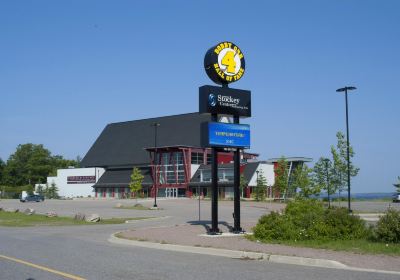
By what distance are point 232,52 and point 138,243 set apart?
8.66 meters

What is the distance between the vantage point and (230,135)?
20.2 m

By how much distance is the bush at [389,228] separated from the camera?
1445 centimetres

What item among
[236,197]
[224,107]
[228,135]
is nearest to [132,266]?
[236,197]

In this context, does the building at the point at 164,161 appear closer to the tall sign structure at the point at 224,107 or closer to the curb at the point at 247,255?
the tall sign structure at the point at 224,107

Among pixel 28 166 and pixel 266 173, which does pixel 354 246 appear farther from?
pixel 28 166

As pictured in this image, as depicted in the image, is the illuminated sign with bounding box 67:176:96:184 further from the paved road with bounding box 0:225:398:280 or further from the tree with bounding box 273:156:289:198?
the paved road with bounding box 0:225:398:280

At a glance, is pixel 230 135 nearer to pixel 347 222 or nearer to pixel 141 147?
pixel 347 222

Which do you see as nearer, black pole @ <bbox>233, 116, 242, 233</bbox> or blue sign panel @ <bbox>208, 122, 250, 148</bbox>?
blue sign panel @ <bbox>208, 122, 250, 148</bbox>

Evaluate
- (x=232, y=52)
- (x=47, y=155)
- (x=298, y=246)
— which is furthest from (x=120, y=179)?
(x=298, y=246)

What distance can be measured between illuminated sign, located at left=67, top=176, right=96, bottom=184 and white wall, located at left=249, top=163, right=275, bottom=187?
35781 mm

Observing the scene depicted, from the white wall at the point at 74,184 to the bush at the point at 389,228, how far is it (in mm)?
85439

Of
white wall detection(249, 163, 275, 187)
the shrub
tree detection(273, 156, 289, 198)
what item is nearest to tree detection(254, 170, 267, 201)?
tree detection(273, 156, 289, 198)

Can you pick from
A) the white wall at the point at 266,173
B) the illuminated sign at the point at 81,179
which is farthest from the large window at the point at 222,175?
the illuminated sign at the point at 81,179

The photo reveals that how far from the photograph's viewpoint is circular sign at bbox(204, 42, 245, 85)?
66.5 ft
